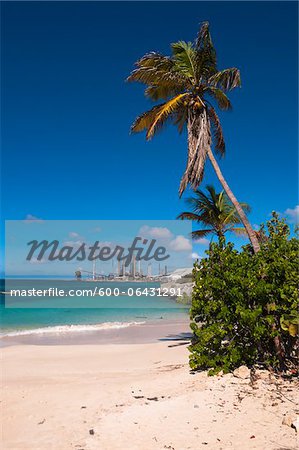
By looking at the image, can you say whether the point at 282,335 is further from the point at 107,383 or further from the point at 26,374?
the point at 26,374

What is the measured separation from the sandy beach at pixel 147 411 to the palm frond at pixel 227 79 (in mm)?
8103

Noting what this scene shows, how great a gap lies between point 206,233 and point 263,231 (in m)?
8.87

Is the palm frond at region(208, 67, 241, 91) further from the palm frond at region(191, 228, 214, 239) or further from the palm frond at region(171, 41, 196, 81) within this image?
the palm frond at region(191, 228, 214, 239)

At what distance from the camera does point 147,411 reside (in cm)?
542

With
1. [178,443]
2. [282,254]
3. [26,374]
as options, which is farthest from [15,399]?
[282,254]

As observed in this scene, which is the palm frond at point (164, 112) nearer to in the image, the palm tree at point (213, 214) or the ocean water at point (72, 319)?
the palm tree at point (213, 214)

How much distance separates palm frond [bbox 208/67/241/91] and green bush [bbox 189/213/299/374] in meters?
5.51

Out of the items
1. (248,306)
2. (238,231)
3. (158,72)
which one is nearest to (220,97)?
(158,72)

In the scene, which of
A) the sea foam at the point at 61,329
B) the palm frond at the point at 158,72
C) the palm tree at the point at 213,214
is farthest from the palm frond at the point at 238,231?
the sea foam at the point at 61,329

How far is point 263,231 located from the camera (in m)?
8.04

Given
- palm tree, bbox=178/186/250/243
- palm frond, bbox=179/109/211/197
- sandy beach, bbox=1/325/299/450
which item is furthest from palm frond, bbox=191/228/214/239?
sandy beach, bbox=1/325/299/450

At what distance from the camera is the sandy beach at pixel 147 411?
4520 mm

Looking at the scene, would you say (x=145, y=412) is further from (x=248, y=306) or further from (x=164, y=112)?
(x=164, y=112)

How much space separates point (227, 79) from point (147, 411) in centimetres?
921
